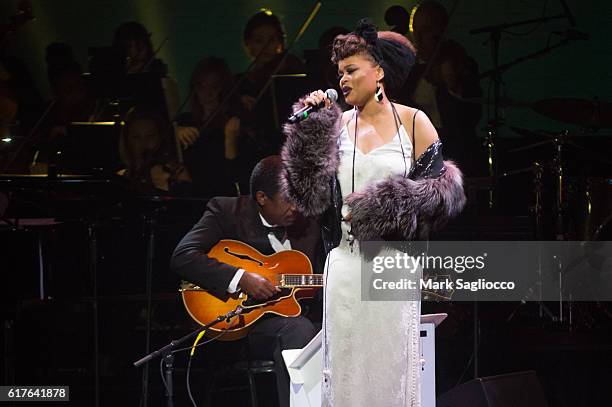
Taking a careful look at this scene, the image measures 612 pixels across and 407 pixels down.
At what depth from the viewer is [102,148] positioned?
5.82 meters

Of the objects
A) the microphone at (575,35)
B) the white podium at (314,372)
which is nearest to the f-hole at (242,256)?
the white podium at (314,372)

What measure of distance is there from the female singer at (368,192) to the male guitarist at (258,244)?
1.42 metres

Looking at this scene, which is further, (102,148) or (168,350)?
(102,148)

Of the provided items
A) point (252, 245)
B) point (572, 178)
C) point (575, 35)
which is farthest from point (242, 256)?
point (575, 35)

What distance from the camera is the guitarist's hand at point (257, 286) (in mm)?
4340

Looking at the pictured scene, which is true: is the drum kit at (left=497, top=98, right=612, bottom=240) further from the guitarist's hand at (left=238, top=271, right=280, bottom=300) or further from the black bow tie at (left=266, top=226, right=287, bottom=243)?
the guitarist's hand at (left=238, top=271, right=280, bottom=300)

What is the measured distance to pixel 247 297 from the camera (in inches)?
174

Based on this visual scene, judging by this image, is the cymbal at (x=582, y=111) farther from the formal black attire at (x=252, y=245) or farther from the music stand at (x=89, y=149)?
the music stand at (x=89, y=149)

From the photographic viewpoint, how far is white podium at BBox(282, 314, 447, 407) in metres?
3.62

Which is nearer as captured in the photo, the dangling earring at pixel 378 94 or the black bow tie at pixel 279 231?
the dangling earring at pixel 378 94

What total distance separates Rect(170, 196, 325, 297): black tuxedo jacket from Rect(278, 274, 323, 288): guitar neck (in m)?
0.07

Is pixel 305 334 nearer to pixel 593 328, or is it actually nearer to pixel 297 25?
pixel 593 328

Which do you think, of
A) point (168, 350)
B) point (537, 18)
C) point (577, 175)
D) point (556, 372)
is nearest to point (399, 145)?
point (168, 350)

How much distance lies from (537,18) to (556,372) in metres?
2.66
